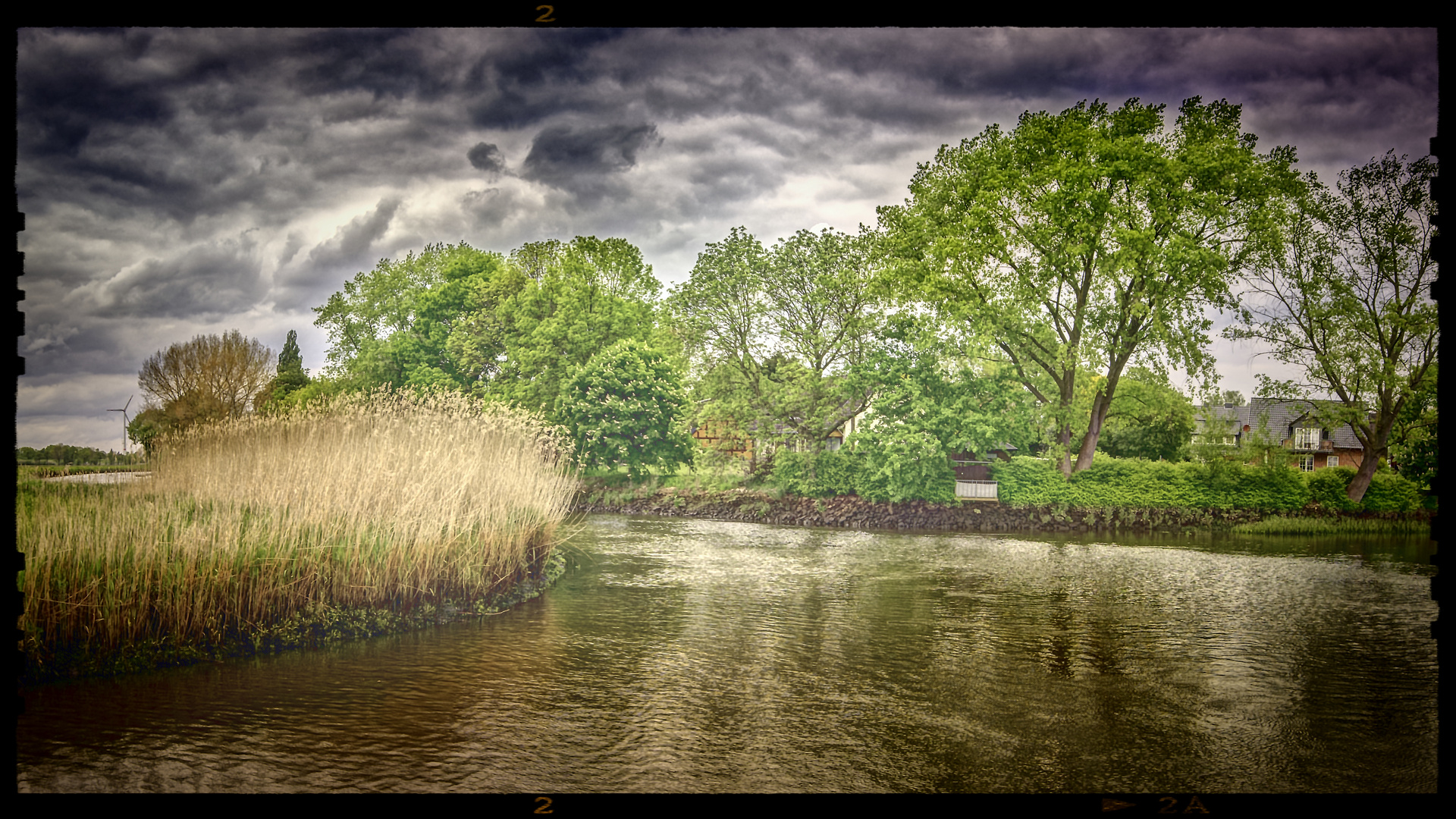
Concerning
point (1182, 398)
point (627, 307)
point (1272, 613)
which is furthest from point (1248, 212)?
point (627, 307)

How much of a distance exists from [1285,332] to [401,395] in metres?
27.1

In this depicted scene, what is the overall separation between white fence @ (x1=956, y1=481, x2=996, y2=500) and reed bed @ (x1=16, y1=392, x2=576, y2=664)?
62.2ft

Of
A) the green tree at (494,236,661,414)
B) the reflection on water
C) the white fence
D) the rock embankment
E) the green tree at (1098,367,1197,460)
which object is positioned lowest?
the reflection on water

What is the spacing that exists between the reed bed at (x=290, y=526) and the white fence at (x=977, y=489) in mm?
18967

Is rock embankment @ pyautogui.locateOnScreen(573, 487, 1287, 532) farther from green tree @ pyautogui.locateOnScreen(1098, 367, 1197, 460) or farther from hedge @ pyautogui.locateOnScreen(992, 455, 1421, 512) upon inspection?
green tree @ pyautogui.locateOnScreen(1098, 367, 1197, 460)

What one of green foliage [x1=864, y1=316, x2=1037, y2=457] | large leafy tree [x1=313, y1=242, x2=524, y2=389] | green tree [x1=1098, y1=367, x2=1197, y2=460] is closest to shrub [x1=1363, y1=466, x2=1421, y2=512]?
green tree [x1=1098, y1=367, x2=1197, y2=460]

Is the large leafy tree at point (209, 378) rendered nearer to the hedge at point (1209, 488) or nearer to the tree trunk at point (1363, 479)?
the hedge at point (1209, 488)

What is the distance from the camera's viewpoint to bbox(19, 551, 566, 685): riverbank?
24.5 ft

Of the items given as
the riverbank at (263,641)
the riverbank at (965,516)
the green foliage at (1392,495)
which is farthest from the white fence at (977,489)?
the riverbank at (263,641)

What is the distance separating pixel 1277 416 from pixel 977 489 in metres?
30.7

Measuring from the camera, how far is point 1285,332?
27.2 meters

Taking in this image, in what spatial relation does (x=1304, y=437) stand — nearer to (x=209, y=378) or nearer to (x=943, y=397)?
(x=943, y=397)

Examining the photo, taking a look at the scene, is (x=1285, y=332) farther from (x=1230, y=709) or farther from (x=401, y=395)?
(x=401, y=395)

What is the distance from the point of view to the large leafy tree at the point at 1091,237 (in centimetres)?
2627
